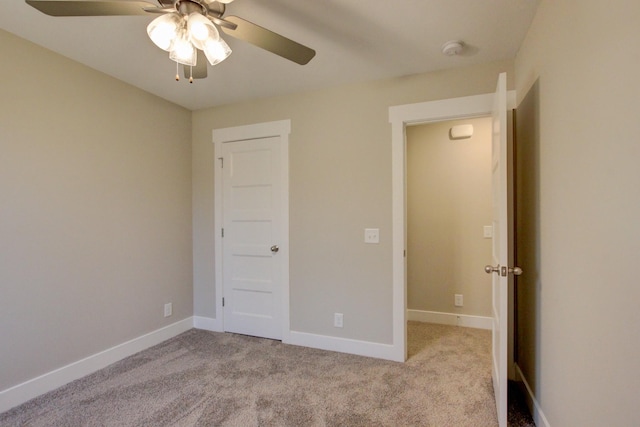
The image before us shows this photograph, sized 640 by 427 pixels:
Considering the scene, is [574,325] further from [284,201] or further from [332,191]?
[284,201]

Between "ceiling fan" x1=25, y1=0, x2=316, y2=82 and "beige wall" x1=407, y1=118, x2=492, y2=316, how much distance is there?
239 centimetres

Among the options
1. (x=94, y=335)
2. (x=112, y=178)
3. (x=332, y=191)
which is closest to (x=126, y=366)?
(x=94, y=335)

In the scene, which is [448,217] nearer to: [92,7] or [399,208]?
[399,208]

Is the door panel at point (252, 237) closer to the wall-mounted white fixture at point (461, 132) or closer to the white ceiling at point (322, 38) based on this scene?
the white ceiling at point (322, 38)

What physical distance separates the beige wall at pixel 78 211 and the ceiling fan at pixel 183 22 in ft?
3.73

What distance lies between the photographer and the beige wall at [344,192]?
8.48ft

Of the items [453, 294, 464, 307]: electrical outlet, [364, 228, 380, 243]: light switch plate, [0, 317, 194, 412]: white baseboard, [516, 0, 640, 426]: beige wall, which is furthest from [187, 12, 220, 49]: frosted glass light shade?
[453, 294, 464, 307]: electrical outlet

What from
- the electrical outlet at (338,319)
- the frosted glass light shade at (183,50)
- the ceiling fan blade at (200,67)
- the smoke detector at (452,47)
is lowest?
the electrical outlet at (338,319)

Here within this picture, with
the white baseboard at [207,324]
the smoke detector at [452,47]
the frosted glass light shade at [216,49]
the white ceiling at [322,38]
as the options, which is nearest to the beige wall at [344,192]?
the white ceiling at [322,38]

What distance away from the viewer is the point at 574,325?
4.17ft

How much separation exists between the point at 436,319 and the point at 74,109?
3943 mm

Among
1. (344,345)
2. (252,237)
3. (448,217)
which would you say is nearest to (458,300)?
(448,217)

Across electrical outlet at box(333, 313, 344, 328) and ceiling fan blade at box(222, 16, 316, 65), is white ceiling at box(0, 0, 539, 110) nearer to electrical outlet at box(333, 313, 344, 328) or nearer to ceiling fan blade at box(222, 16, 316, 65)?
ceiling fan blade at box(222, 16, 316, 65)

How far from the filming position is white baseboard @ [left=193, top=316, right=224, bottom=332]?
10.7 ft
